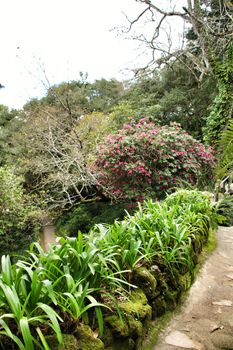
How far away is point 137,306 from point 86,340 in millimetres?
469

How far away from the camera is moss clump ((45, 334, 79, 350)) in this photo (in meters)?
1.06

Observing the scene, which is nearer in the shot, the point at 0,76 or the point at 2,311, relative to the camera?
the point at 2,311

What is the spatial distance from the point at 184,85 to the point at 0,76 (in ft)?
24.5

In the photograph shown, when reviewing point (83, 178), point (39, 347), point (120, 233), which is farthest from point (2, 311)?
point (83, 178)

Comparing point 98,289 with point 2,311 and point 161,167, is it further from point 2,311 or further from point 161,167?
point 161,167

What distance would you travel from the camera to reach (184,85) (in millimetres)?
11641

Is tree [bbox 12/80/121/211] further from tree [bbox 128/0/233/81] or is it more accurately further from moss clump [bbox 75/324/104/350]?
moss clump [bbox 75/324/104/350]

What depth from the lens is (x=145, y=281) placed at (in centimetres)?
177

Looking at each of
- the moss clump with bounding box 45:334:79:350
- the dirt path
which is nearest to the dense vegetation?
the moss clump with bounding box 45:334:79:350

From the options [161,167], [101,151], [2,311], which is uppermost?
[101,151]

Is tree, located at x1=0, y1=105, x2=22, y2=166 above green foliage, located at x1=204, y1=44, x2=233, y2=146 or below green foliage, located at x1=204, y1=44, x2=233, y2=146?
above

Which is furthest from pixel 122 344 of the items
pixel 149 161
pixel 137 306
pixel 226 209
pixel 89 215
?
pixel 89 215

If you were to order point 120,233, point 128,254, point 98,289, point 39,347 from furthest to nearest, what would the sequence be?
point 120,233 → point 128,254 → point 98,289 → point 39,347

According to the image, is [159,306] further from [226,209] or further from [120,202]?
[120,202]
